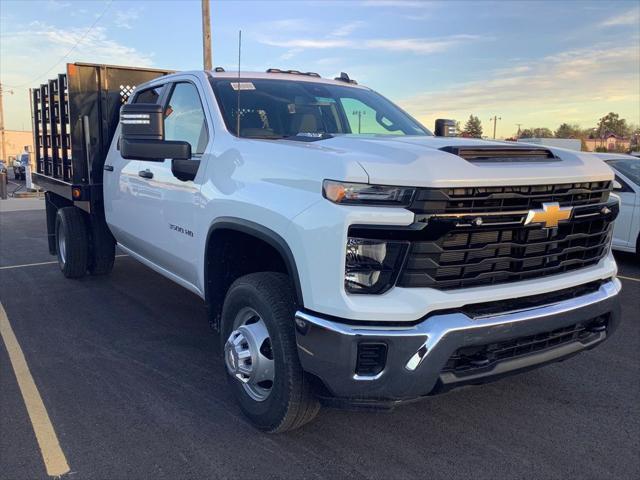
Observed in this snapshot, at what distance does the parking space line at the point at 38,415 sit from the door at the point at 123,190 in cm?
132

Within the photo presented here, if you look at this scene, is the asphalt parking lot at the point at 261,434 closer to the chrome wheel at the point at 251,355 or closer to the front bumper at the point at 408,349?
the chrome wheel at the point at 251,355

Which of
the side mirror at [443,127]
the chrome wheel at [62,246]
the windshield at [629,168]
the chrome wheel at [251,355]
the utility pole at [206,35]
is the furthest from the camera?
the utility pole at [206,35]

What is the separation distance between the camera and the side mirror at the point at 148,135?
3533 mm

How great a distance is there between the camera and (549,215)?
2.75 meters

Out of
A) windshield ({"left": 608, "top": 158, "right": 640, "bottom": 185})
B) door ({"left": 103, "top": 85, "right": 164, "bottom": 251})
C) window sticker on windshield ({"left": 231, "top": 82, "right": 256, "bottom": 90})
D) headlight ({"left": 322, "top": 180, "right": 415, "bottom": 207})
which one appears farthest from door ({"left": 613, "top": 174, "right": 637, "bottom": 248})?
headlight ({"left": 322, "top": 180, "right": 415, "bottom": 207})

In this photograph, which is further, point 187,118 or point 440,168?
point 187,118

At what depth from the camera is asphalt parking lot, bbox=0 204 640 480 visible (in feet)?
9.57

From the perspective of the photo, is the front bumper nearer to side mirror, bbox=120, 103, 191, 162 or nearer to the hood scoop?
the hood scoop

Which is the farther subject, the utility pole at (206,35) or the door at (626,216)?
the utility pole at (206,35)

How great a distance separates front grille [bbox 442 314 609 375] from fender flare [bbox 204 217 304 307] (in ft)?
2.61

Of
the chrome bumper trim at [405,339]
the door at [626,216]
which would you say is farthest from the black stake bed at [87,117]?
the door at [626,216]

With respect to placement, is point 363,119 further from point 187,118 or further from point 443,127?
point 187,118

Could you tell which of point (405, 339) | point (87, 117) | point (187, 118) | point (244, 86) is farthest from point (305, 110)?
point (87, 117)

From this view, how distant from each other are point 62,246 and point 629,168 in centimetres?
796
